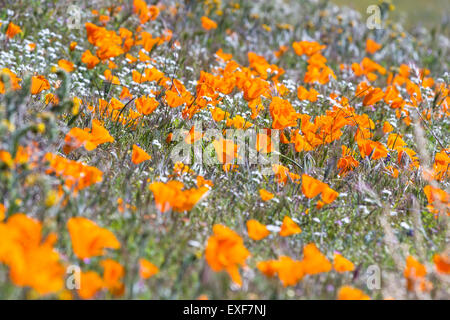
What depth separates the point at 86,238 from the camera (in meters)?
1.62

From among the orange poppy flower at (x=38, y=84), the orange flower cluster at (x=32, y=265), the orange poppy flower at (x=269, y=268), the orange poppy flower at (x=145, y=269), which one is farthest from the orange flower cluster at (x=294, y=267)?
the orange poppy flower at (x=38, y=84)

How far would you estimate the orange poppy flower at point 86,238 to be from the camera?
1620mm

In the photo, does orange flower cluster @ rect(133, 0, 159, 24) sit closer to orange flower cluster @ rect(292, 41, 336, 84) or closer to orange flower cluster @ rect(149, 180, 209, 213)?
orange flower cluster @ rect(292, 41, 336, 84)

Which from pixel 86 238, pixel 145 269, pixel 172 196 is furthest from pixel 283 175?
pixel 86 238

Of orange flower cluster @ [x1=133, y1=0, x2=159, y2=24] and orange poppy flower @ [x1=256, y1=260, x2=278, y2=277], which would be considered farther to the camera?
orange flower cluster @ [x1=133, y1=0, x2=159, y2=24]

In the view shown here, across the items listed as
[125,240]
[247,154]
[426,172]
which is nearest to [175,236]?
[125,240]

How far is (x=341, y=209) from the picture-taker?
2.76 metres

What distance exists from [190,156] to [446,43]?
735cm

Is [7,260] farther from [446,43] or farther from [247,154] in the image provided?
[446,43]

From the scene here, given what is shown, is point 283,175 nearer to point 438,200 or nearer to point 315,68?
point 438,200

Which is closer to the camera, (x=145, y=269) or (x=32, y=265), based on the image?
(x=32, y=265)

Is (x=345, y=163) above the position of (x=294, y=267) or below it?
above

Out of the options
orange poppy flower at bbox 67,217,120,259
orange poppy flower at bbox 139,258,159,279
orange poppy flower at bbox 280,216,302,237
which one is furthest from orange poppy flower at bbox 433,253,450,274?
orange poppy flower at bbox 67,217,120,259

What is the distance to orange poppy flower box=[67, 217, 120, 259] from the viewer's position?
1.62 m
